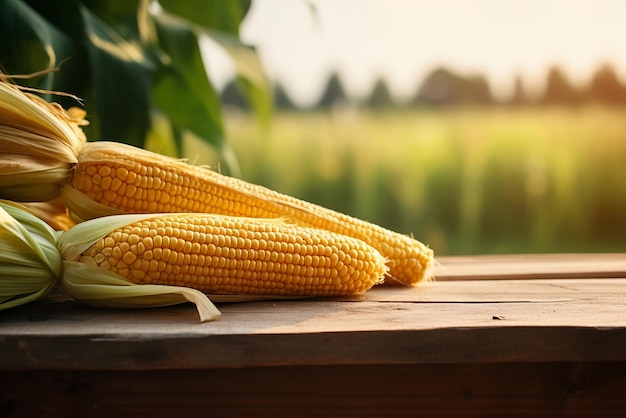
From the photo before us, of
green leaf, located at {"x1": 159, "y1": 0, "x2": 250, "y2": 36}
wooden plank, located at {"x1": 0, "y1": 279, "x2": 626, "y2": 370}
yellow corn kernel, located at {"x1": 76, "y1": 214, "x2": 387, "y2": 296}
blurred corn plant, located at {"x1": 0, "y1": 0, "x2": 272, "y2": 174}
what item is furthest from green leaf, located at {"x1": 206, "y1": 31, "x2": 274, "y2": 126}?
wooden plank, located at {"x1": 0, "y1": 279, "x2": 626, "y2": 370}

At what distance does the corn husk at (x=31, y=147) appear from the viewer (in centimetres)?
77

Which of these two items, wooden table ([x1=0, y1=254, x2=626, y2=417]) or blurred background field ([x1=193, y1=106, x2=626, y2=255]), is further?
blurred background field ([x1=193, y1=106, x2=626, y2=255])

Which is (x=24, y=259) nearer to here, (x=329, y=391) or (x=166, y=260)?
(x=166, y=260)

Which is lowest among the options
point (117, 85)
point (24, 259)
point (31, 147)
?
point (24, 259)

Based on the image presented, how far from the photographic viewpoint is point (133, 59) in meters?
1.25

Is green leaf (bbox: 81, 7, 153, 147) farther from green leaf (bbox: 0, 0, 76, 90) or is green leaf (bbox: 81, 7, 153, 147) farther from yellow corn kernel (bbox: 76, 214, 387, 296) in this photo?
yellow corn kernel (bbox: 76, 214, 387, 296)

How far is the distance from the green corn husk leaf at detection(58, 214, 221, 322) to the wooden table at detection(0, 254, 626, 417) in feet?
0.09

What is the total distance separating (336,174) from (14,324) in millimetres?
1708

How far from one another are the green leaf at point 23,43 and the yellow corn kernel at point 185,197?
244mm

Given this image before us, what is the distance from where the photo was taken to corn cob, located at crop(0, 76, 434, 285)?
804mm

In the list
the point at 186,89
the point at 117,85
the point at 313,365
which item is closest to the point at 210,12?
the point at 186,89

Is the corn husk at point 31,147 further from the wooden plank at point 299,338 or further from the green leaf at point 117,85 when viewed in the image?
the green leaf at point 117,85

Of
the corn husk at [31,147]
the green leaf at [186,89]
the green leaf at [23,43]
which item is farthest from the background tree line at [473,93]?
the corn husk at [31,147]

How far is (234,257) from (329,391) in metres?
0.19
